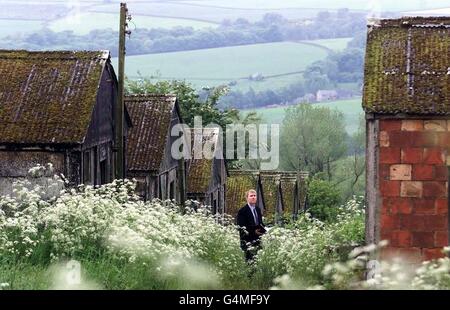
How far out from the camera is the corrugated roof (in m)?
33.4

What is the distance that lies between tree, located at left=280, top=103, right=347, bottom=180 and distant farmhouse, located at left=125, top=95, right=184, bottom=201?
50.2 metres

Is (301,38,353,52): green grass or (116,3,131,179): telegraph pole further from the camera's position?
(301,38,353,52): green grass

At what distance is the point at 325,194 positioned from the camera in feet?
222

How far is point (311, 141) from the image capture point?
291ft

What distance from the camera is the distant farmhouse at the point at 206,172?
39.8 meters

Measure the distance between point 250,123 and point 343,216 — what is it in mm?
48381

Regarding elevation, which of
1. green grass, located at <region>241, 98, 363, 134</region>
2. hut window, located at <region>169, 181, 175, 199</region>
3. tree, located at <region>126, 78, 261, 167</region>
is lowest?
green grass, located at <region>241, 98, 363, 134</region>

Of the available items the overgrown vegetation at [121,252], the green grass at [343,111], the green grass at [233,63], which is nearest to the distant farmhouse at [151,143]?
the overgrown vegetation at [121,252]

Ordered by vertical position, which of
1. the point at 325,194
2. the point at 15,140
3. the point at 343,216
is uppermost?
the point at 15,140

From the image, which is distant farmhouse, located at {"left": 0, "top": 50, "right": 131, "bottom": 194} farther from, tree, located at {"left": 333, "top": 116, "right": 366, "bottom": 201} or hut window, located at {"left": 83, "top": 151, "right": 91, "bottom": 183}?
tree, located at {"left": 333, "top": 116, "right": 366, "bottom": 201}

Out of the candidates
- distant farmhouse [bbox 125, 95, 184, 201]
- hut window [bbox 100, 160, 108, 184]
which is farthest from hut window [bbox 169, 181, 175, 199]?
hut window [bbox 100, 160, 108, 184]

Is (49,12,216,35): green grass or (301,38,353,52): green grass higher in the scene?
(49,12,216,35): green grass
